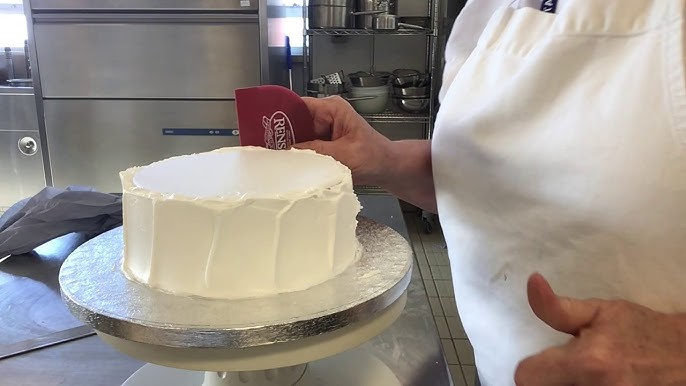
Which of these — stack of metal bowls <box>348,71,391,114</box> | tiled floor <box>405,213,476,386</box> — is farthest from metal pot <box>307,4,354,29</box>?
tiled floor <box>405,213,476,386</box>

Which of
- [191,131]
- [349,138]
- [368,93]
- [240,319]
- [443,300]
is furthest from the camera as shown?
[368,93]

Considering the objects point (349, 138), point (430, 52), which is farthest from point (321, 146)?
point (430, 52)

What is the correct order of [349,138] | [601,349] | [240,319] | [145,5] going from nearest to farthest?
[601,349] < [240,319] < [349,138] < [145,5]

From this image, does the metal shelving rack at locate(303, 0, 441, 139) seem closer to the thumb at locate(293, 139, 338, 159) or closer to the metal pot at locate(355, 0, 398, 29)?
the metal pot at locate(355, 0, 398, 29)

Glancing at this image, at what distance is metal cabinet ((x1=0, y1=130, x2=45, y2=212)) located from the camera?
2678 mm

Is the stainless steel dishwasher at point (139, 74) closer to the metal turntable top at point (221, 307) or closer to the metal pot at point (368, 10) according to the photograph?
the metal pot at point (368, 10)

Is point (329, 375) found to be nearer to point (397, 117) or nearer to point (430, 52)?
point (397, 117)

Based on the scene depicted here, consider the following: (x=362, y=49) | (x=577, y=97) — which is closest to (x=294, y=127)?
(x=577, y=97)

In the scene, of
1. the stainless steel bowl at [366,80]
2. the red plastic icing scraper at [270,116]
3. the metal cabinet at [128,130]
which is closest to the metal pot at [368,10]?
the stainless steel bowl at [366,80]

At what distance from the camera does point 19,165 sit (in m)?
2.71

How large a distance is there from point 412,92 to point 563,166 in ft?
7.26

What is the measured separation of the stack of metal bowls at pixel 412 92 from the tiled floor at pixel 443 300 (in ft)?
1.98

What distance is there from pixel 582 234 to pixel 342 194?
226mm

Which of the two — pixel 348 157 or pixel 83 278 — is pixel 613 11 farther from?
pixel 83 278
